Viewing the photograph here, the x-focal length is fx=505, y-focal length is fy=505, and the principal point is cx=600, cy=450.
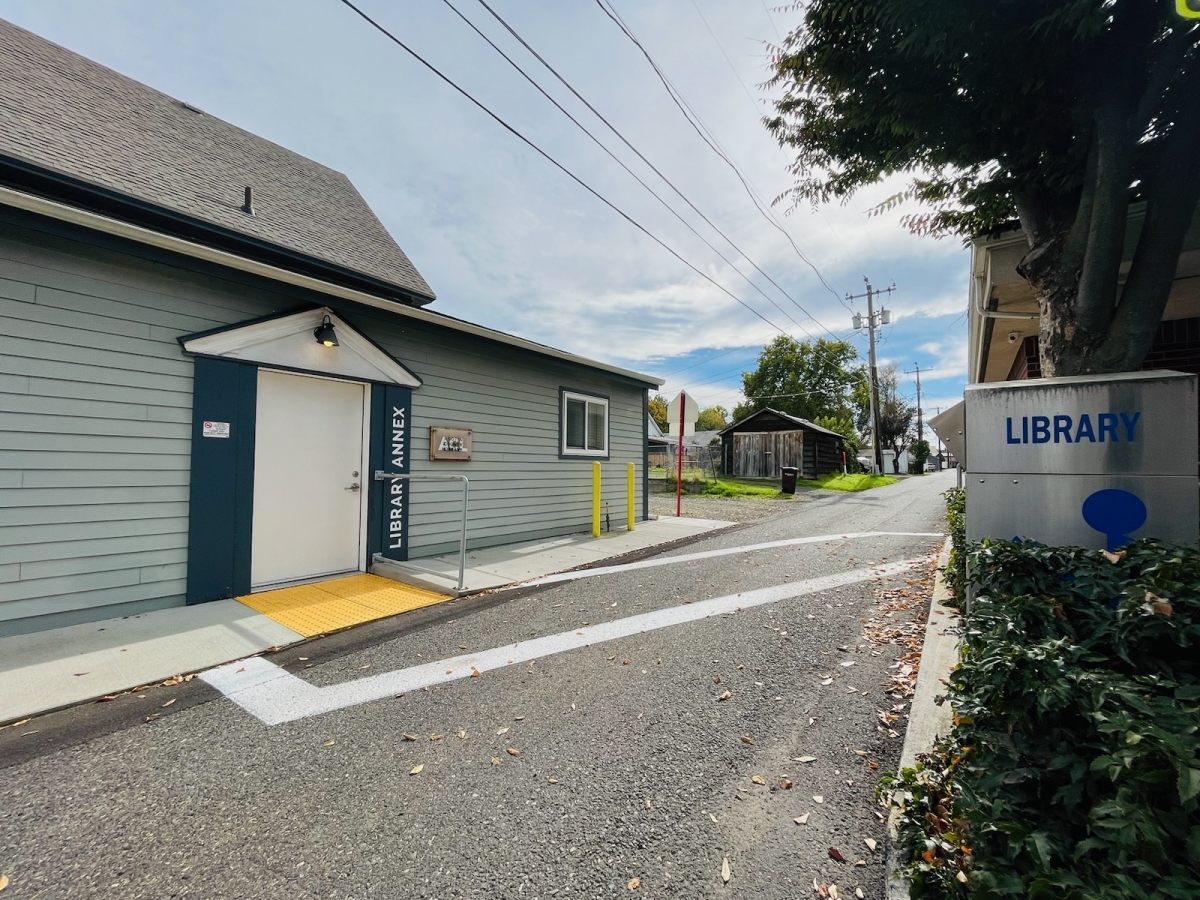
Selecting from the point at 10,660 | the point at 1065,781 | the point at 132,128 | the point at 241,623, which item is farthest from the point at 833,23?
the point at 132,128

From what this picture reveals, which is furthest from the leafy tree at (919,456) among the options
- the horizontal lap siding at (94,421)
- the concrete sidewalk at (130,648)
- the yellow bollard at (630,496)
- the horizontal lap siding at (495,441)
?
the horizontal lap siding at (94,421)

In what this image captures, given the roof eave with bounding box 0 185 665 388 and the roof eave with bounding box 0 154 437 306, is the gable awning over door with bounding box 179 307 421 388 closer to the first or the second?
the roof eave with bounding box 0 185 665 388

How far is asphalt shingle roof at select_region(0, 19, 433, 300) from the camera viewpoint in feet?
17.5

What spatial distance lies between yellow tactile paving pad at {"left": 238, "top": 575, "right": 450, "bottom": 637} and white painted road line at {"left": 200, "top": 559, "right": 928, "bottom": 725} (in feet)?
2.38

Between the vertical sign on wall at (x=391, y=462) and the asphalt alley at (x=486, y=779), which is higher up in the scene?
the vertical sign on wall at (x=391, y=462)

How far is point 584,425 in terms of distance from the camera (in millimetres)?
9578

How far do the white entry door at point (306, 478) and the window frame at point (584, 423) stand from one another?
356 cm

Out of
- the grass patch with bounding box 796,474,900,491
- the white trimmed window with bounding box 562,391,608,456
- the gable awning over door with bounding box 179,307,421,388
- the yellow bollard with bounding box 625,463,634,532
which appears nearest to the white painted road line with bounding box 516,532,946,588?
the yellow bollard with bounding box 625,463,634,532

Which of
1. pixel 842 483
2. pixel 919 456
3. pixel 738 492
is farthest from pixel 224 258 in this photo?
pixel 919 456

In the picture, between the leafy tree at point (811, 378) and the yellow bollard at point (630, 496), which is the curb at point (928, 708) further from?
the leafy tree at point (811, 378)

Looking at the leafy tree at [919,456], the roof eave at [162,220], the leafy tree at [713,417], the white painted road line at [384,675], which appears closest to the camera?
the white painted road line at [384,675]

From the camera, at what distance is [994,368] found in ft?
28.5

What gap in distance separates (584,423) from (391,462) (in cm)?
405

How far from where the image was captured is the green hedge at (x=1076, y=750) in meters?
1.11
